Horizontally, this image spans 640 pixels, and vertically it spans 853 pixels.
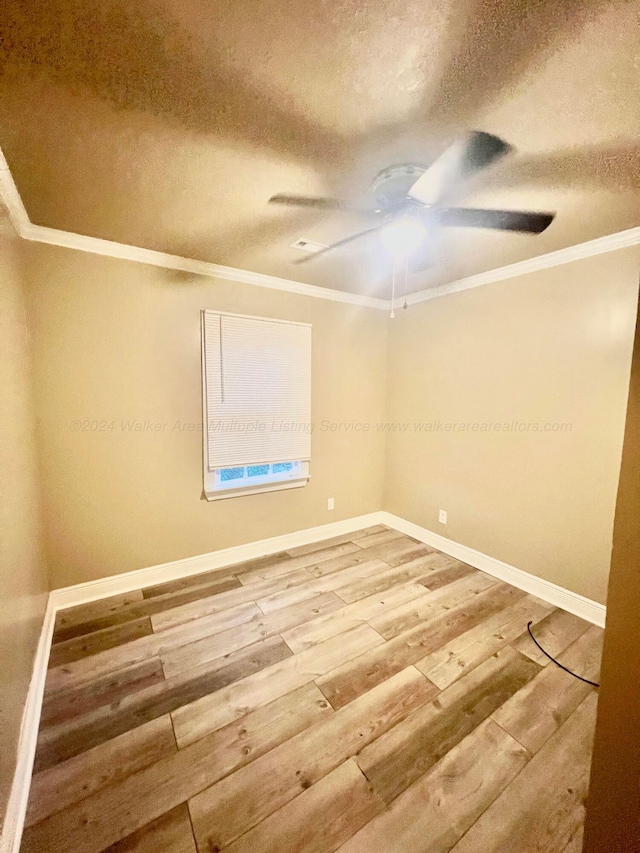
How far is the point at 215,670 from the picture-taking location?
1782mm

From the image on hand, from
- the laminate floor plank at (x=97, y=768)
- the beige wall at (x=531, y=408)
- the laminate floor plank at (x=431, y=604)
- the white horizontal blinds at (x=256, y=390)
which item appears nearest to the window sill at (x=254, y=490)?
the white horizontal blinds at (x=256, y=390)

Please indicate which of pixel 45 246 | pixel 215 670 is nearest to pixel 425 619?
pixel 215 670

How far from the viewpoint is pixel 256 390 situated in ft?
9.24

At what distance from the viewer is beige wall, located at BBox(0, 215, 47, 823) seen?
116 centimetres

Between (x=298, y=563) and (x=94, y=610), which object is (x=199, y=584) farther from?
(x=298, y=563)

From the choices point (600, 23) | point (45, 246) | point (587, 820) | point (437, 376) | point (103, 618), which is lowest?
point (103, 618)

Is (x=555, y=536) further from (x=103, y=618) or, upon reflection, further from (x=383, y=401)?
(x=103, y=618)

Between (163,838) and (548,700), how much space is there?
175 centimetres

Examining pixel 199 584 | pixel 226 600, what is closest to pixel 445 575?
pixel 226 600

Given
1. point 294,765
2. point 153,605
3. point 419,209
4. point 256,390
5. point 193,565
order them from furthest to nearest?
point 256,390
point 193,565
point 153,605
point 419,209
point 294,765

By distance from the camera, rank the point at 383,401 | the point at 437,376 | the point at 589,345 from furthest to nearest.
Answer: the point at 383,401, the point at 437,376, the point at 589,345

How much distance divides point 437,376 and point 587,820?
2.75 m

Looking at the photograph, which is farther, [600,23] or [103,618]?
[103,618]

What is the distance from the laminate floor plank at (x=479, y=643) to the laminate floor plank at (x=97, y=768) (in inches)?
51.8
